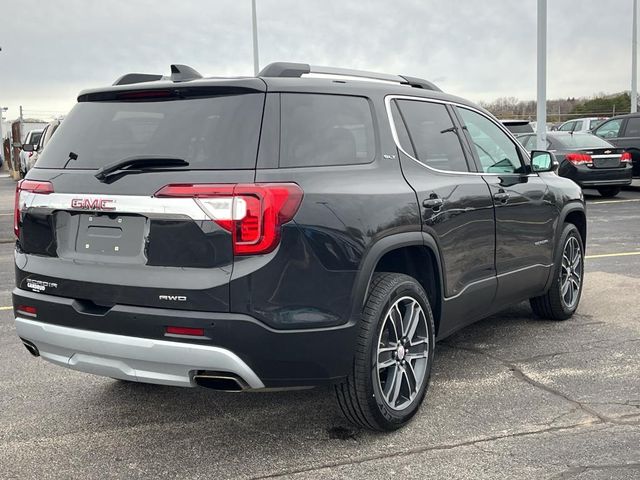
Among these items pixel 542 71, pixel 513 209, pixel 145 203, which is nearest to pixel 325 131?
pixel 145 203

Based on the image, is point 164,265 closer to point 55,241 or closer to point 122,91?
point 55,241

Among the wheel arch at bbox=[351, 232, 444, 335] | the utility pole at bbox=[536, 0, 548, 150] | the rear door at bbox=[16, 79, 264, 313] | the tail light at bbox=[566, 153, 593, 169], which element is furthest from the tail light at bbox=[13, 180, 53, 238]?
the tail light at bbox=[566, 153, 593, 169]

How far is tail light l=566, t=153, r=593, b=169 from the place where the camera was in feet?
53.1

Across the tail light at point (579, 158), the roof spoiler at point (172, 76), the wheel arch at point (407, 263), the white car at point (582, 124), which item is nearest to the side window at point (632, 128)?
the tail light at point (579, 158)

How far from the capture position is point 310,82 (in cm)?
375

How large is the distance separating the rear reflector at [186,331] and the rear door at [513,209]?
236 cm

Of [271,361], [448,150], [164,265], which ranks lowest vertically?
[271,361]

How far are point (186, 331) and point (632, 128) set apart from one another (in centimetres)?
1686

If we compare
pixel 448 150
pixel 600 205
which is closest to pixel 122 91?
pixel 448 150

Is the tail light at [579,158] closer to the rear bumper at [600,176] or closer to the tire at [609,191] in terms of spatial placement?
the rear bumper at [600,176]

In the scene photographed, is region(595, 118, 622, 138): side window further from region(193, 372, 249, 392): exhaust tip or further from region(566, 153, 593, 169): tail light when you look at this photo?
region(193, 372, 249, 392): exhaust tip

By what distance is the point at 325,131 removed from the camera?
12.1ft

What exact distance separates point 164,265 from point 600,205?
14.1 metres

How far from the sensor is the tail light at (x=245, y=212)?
3.24 metres
